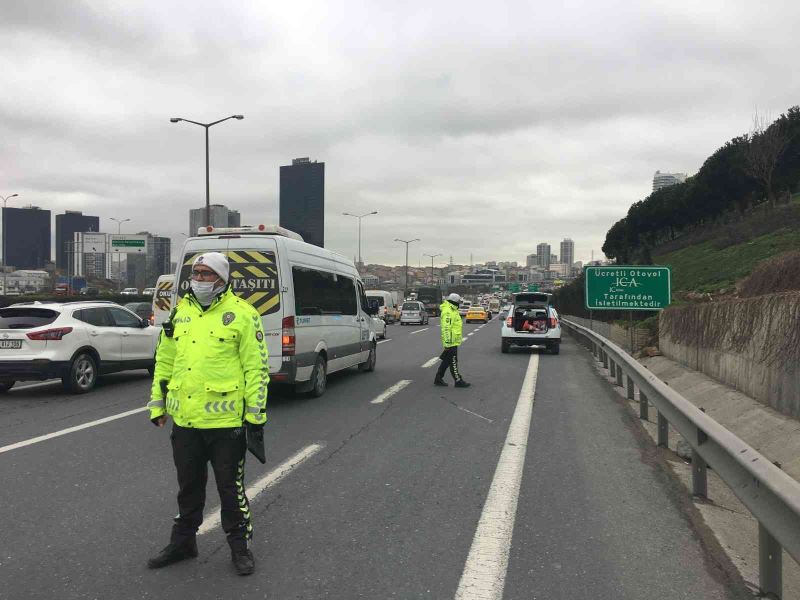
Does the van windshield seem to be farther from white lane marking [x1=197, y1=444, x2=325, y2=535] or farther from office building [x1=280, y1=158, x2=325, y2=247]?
office building [x1=280, y1=158, x2=325, y2=247]

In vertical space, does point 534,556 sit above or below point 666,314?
below

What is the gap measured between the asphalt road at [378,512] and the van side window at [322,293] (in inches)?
74.0

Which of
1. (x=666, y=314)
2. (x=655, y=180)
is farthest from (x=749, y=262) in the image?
(x=655, y=180)

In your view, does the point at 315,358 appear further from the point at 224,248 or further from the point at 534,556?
the point at 534,556

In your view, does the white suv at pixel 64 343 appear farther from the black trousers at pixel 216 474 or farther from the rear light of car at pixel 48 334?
the black trousers at pixel 216 474

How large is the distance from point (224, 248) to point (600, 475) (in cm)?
629

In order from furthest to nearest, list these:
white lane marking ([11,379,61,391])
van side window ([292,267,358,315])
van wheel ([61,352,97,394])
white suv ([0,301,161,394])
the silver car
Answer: the silver car < white lane marking ([11,379,61,391]) < van wheel ([61,352,97,394]) < white suv ([0,301,161,394]) < van side window ([292,267,358,315])

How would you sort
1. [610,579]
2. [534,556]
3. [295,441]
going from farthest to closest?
[295,441]
[534,556]
[610,579]

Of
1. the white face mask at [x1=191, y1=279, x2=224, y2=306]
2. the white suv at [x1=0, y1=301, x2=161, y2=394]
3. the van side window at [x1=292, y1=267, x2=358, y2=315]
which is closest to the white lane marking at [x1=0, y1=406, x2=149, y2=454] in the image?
the white suv at [x1=0, y1=301, x2=161, y2=394]

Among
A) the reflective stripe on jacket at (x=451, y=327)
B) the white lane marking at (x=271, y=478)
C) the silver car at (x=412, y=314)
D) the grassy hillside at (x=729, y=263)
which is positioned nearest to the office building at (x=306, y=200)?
the silver car at (x=412, y=314)

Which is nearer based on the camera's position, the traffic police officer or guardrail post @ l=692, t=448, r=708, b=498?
guardrail post @ l=692, t=448, r=708, b=498

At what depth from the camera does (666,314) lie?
17.2 metres

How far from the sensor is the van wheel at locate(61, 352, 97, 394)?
11.3 metres

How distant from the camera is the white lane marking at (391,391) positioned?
1084 cm
